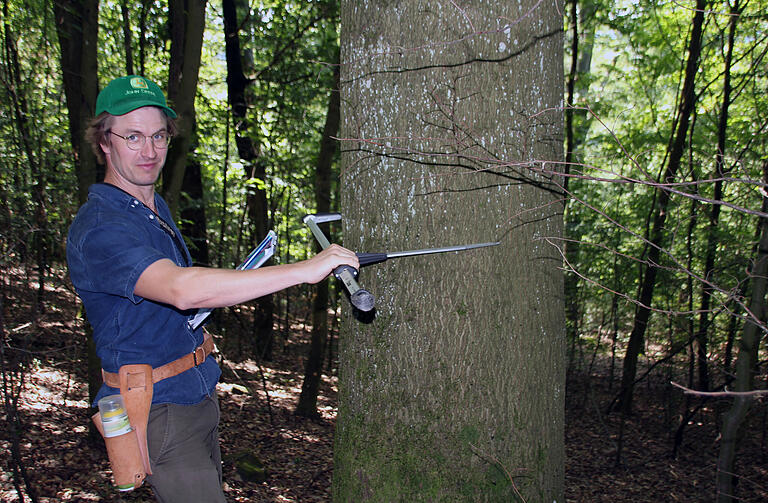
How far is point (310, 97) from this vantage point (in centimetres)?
988

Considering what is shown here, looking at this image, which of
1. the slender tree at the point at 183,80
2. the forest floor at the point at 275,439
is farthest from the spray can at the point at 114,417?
the slender tree at the point at 183,80

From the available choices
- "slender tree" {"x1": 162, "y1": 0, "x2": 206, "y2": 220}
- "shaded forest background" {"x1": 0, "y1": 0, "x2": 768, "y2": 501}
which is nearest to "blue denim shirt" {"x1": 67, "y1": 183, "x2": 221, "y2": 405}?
"shaded forest background" {"x1": 0, "y1": 0, "x2": 768, "y2": 501}

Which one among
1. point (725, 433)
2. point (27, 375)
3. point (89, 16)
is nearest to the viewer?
point (725, 433)

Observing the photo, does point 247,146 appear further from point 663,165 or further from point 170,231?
point 170,231

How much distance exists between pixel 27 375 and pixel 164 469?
5.99 metres

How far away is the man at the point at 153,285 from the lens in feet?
5.73

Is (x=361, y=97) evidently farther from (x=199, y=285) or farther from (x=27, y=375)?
(x=27, y=375)

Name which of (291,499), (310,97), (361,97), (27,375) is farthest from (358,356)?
(310,97)

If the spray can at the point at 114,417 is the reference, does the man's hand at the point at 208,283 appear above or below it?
above

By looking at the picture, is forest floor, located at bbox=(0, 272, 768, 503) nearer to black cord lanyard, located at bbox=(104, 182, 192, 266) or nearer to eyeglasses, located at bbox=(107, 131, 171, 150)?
black cord lanyard, located at bbox=(104, 182, 192, 266)

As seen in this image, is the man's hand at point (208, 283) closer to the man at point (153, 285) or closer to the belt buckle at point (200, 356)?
the man at point (153, 285)

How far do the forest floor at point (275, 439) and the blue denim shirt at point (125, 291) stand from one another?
2501mm

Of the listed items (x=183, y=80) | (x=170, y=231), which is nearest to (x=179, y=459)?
(x=170, y=231)

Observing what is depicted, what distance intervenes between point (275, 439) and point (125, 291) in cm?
565
